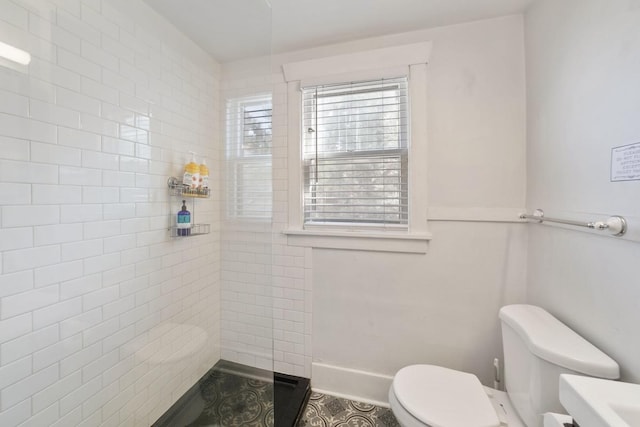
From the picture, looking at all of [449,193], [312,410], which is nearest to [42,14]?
[449,193]

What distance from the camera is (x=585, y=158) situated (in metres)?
0.97

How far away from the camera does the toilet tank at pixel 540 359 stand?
82cm

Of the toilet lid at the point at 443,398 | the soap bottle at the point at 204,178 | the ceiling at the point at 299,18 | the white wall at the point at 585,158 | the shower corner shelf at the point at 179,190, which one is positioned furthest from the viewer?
the soap bottle at the point at 204,178

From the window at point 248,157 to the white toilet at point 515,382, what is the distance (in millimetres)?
1261

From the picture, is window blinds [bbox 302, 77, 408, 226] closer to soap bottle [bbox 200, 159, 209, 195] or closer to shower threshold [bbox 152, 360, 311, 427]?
soap bottle [bbox 200, 159, 209, 195]

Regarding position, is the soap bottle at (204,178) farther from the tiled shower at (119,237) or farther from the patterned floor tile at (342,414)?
the patterned floor tile at (342,414)

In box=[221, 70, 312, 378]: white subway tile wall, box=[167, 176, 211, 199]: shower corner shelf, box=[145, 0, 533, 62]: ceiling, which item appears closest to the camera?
box=[145, 0, 533, 62]: ceiling

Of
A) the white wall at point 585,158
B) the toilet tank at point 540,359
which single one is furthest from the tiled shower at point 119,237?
the white wall at point 585,158

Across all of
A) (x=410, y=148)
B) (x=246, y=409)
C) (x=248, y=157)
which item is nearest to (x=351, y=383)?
(x=246, y=409)

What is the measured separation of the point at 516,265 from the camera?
1368 millimetres

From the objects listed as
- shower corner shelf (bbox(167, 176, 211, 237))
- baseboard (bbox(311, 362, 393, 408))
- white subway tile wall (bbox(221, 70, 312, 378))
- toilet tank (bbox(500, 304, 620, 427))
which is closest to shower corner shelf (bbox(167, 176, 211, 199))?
shower corner shelf (bbox(167, 176, 211, 237))

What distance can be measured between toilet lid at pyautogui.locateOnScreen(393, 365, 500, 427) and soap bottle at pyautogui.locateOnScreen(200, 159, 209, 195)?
1.44 metres

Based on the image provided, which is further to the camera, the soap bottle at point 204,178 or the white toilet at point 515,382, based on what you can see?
the soap bottle at point 204,178

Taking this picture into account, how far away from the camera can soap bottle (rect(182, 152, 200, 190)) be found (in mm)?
1422
